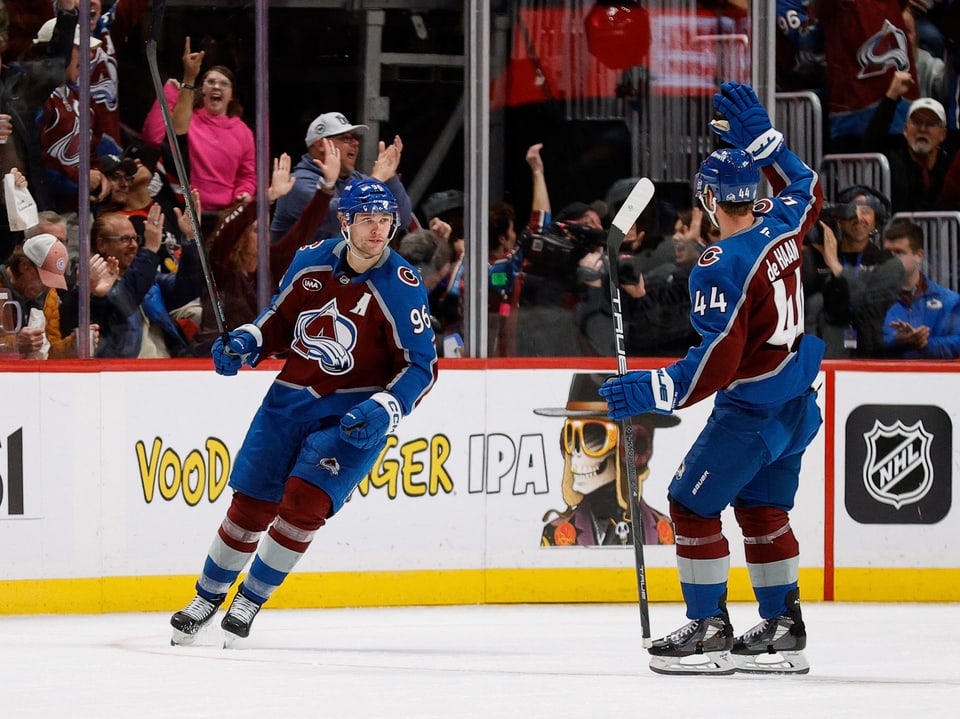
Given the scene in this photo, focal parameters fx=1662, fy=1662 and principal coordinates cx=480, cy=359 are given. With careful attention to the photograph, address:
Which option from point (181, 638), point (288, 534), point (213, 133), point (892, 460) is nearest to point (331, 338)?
point (288, 534)

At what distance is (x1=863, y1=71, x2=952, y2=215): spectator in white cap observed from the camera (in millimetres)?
6645

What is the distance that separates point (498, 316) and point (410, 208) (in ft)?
1.68

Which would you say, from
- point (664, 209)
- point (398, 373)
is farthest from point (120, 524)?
point (664, 209)

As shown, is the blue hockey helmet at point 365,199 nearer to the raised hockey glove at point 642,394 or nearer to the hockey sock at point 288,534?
the hockey sock at point 288,534

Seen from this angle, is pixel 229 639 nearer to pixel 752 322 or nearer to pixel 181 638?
Answer: pixel 181 638

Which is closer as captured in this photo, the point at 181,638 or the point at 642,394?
the point at 642,394

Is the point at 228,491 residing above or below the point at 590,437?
below

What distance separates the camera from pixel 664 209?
244 inches

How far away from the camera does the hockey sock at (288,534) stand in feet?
14.9

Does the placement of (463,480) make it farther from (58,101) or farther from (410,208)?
(58,101)

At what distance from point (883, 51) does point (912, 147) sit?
0.44 metres

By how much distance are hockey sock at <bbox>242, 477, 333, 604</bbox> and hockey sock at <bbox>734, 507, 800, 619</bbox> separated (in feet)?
3.79

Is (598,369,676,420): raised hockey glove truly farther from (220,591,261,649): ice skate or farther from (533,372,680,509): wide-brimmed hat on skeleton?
(533,372,680,509): wide-brimmed hat on skeleton

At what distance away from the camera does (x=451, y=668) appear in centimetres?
436
